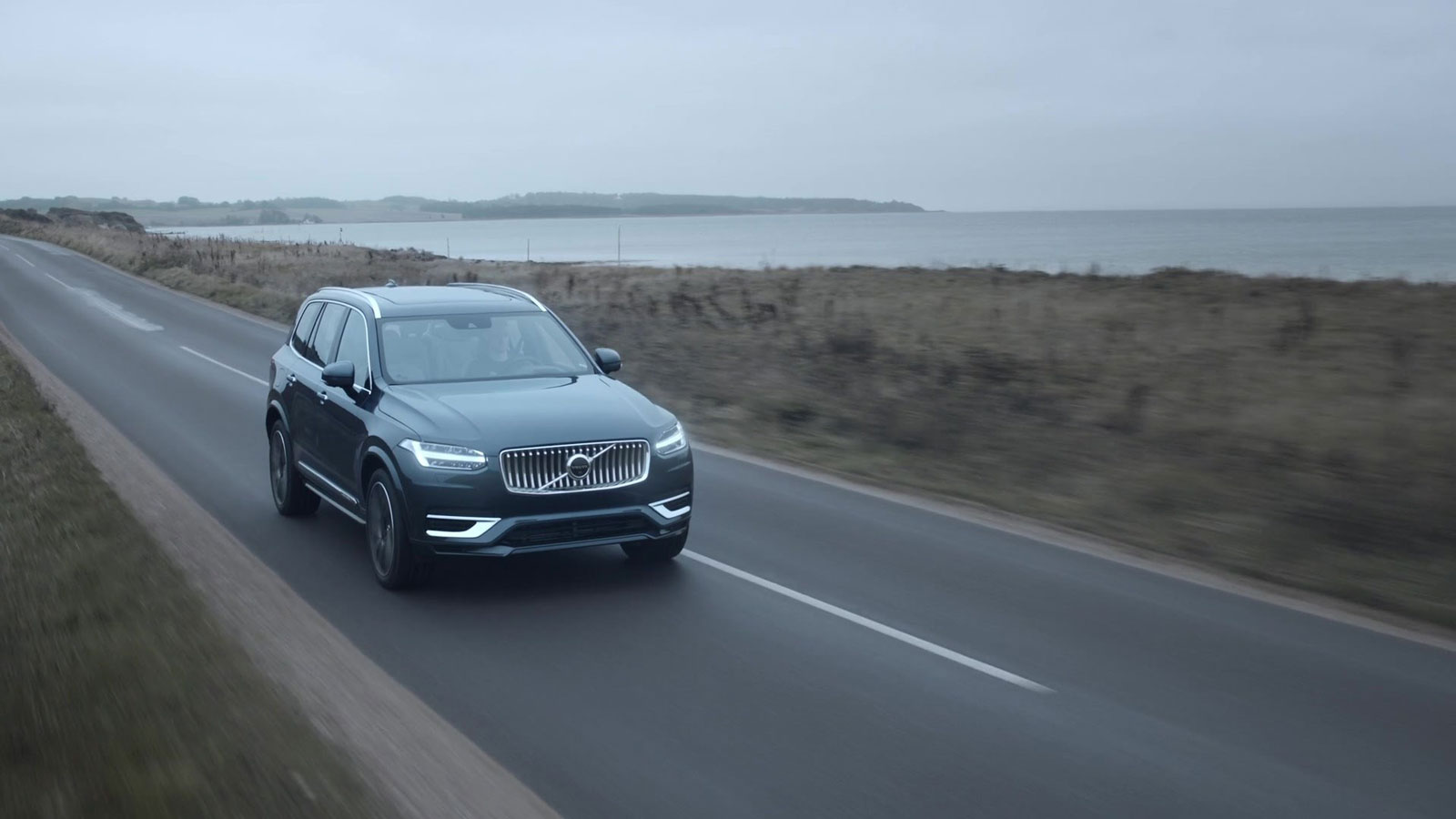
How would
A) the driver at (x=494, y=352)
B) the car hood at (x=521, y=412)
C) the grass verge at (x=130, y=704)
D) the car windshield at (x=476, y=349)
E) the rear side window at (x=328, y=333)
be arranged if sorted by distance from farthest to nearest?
the rear side window at (x=328, y=333)
the driver at (x=494, y=352)
the car windshield at (x=476, y=349)
the car hood at (x=521, y=412)
the grass verge at (x=130, y=704)

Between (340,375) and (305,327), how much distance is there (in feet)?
7.15

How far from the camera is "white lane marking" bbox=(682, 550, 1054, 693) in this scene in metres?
6.72

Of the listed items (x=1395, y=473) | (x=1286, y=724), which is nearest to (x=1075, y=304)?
(x=1395, y=473)

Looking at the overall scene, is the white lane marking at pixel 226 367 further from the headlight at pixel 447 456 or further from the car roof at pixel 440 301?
the headlight at pixel 447 456

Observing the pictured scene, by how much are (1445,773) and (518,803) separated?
3.82 meters

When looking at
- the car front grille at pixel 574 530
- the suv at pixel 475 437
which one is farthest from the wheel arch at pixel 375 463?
the car front grille at pixel 574 530

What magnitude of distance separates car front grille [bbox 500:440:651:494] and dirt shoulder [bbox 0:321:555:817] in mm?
1418

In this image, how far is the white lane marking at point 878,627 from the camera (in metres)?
6.72

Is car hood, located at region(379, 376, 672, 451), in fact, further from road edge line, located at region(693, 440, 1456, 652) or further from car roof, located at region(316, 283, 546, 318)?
road edge line, located at region(693, 440, 1456, 652)

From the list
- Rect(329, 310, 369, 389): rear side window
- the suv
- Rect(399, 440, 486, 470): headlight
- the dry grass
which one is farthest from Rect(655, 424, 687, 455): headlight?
the dry grass

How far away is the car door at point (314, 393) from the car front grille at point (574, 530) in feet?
7.15

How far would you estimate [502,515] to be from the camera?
7.81m

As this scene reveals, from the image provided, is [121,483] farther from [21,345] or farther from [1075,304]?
[1075,304]

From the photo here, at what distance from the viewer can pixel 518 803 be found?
506cm
